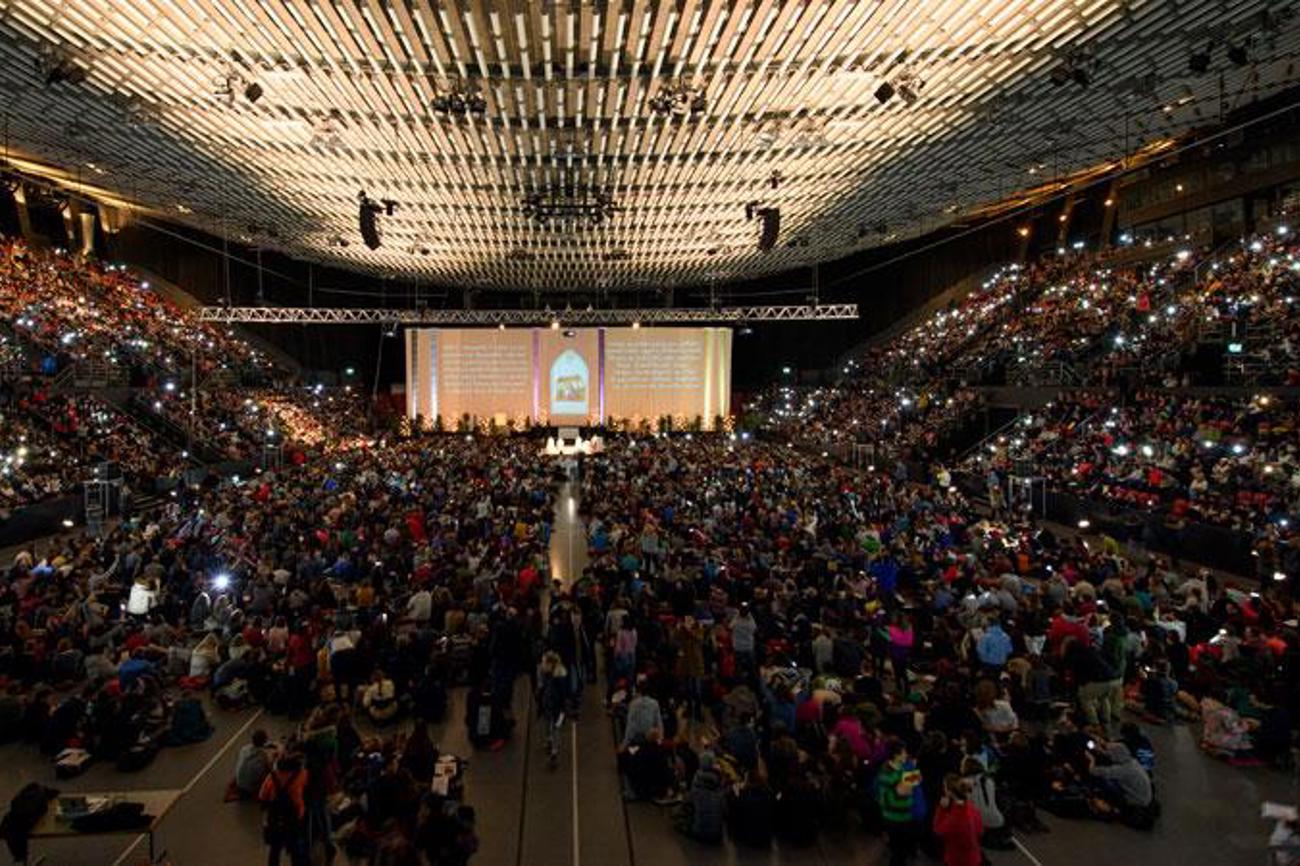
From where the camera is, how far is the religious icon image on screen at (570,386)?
35562mm

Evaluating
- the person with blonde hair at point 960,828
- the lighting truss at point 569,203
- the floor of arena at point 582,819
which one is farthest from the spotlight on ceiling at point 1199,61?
the lighting truss at point 569,203

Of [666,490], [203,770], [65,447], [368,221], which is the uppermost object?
[368,221]

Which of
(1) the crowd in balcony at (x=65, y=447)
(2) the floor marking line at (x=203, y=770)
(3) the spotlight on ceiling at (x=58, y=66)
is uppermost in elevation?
(3) the spotlight on ceiling at (x=58, y=66)

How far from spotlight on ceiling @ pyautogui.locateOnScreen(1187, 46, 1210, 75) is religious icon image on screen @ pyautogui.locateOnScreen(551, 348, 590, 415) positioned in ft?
87.4

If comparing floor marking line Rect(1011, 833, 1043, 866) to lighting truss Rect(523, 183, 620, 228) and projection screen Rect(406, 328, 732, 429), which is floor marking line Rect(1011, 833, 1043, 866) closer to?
lighting truss Rect(523, 183, 620, 228)

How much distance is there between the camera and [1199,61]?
10.8 meters

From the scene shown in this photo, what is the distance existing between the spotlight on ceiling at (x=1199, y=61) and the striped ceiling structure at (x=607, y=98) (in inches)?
1.6

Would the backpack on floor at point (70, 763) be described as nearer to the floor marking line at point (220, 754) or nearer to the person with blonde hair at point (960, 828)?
the floor marking line at point (220, 754)

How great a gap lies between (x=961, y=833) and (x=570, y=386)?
1245 inches

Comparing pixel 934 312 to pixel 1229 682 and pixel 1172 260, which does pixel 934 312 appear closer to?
pixel 1172 260

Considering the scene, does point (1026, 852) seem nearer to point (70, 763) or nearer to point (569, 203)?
point (70, 763)

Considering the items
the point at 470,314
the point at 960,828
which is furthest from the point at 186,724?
the point at 470,314

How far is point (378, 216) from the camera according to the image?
20.6 metres

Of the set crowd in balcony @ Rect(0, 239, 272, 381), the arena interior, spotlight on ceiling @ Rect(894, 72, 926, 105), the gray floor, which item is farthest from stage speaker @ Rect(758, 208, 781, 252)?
crowd in balcony @ Rect(0, 239, 272, 381)
